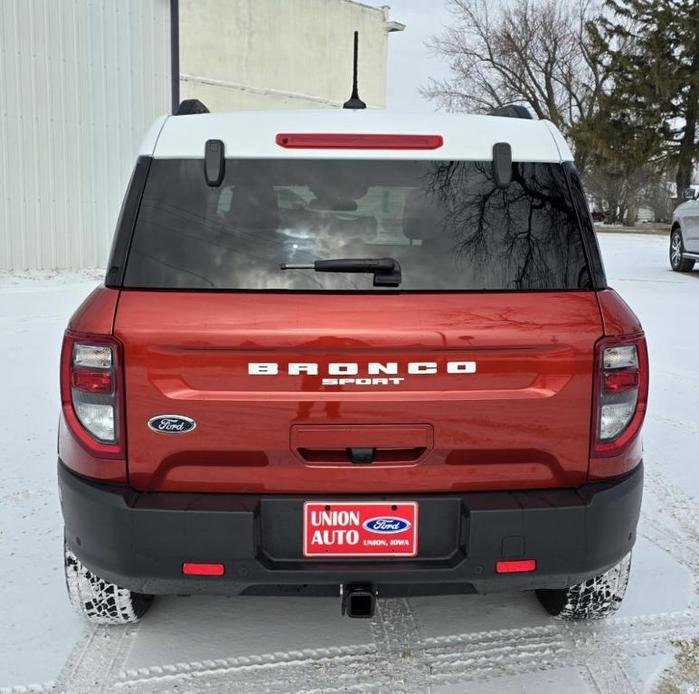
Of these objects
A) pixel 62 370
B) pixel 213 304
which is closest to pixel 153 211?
pixel 213 304

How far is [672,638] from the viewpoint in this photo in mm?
2877

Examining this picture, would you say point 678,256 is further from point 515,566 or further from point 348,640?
point 515,566

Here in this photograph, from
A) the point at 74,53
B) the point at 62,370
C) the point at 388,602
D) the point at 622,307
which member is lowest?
the point at 388,602

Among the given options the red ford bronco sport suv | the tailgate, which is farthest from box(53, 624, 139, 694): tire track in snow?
the tailgate

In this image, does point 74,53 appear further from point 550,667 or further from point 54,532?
point 550,667

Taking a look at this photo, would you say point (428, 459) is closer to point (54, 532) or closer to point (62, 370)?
point (62, 370)

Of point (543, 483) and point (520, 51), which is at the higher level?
point (520, 51)

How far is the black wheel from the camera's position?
15397 millimetres

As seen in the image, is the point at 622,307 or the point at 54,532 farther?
the point at 54,532

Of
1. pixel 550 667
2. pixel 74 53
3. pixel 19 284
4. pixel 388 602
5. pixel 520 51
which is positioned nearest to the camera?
pixel 550 667

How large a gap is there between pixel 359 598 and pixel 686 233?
46.9ft

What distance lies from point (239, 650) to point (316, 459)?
0.94m

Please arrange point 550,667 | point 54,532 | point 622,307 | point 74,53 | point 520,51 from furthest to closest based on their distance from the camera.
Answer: point 520,51 → point 74,53 → point 54,532 → point 550,667 → point 622,307

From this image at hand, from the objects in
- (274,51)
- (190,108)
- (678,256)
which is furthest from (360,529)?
(274,51)
